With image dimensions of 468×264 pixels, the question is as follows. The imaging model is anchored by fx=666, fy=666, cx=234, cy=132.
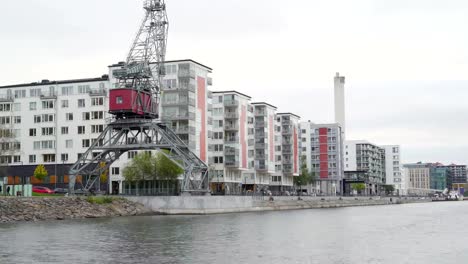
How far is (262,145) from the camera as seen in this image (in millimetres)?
173750

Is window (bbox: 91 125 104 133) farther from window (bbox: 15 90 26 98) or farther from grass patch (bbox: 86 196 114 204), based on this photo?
grass patch (bbox: 86 196 114 204)

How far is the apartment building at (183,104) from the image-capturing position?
130 meters

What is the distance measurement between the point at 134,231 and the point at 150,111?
46.9 m

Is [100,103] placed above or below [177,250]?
above

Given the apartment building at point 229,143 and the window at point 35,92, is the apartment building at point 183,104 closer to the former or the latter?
the apartment building at point 229,143

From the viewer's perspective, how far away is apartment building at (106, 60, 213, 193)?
425ft

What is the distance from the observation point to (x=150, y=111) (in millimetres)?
106250

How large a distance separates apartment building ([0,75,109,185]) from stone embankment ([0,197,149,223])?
131 feet

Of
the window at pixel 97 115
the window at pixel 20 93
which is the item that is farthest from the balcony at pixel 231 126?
the window at pixel 20 93

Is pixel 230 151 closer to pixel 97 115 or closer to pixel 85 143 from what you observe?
pixel 97 115

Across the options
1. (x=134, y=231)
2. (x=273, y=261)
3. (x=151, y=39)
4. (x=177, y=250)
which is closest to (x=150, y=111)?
(x=151, y=39)

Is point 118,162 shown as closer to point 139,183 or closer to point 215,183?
point 139,183

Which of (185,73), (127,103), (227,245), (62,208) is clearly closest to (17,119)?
(185,73)

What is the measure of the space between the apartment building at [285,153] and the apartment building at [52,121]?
6481 cm
